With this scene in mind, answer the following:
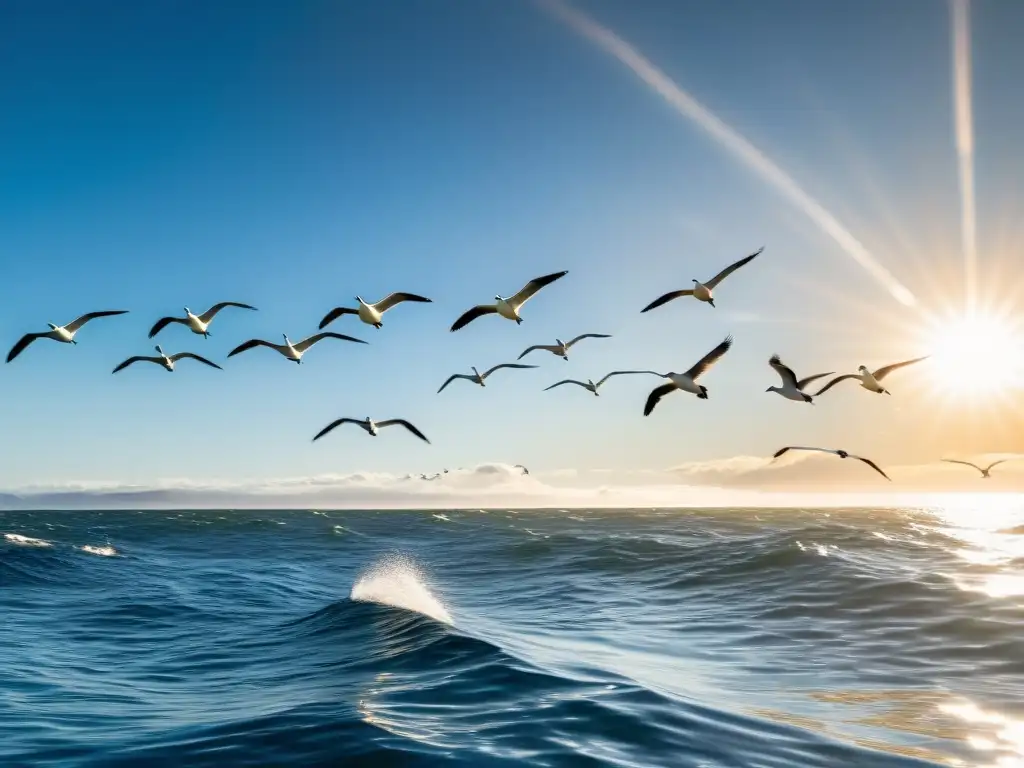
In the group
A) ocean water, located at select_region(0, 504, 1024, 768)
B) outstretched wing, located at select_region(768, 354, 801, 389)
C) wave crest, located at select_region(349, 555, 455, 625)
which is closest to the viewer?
ocean water, located at select_region(0, 504, 1024, 768)

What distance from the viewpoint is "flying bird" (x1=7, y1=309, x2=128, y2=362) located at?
1958 centimetres

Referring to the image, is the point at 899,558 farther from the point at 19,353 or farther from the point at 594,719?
the point at 19,353

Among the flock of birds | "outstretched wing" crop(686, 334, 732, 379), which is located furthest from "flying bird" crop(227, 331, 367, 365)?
"outstretched wing" crop(686, 334, 732, 379)

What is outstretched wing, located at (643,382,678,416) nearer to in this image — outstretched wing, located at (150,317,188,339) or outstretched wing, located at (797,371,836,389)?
outstretched wing, located at (797,371,836,389)

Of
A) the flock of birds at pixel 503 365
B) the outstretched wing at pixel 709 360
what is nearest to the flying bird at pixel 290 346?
the flock of birds at pixel 503 365

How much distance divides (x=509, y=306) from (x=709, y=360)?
472cm

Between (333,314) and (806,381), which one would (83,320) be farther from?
(806,381)

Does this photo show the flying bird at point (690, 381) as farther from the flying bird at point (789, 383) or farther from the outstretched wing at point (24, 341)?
the outstretched wing at point (24, 341)

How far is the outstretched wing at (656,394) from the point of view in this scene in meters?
17.0

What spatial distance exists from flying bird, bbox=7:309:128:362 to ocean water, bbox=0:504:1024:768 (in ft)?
24.7

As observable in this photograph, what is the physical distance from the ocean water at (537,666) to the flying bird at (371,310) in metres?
7.89

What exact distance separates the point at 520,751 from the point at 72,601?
25.1m

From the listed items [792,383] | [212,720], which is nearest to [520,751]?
[212,720]

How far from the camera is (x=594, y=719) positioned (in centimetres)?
1224
